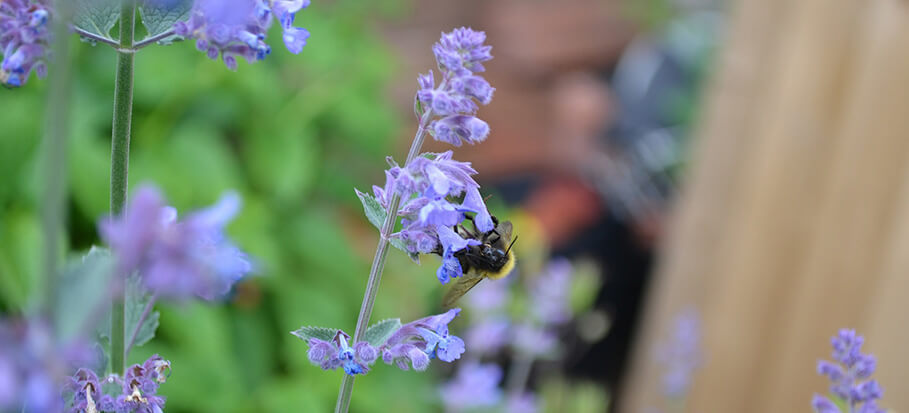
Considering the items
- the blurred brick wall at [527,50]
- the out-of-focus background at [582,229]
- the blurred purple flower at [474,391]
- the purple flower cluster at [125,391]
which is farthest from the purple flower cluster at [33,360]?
the blurred brick wall at [527,50]

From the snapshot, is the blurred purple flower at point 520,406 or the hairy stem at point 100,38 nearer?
the hairy stem at point 100,38

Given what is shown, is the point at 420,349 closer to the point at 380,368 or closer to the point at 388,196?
the point at 388,196

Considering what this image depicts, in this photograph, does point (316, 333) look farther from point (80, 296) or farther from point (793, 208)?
point (793, 208)

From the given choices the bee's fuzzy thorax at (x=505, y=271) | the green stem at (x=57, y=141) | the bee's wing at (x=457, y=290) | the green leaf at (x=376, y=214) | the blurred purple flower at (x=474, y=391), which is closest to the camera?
the green stem at (x=57, y=141)

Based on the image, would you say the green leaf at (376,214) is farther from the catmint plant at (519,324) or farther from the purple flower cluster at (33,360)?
the catmint plant at (519,324)

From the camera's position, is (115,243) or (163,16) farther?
(163,16)

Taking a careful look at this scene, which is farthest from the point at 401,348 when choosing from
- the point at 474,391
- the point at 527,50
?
the point at 527,50

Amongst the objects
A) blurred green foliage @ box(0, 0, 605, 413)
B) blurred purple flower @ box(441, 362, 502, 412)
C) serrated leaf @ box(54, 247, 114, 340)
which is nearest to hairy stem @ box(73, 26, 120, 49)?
serrated leaf @ box(54, 247, 114, 340)
